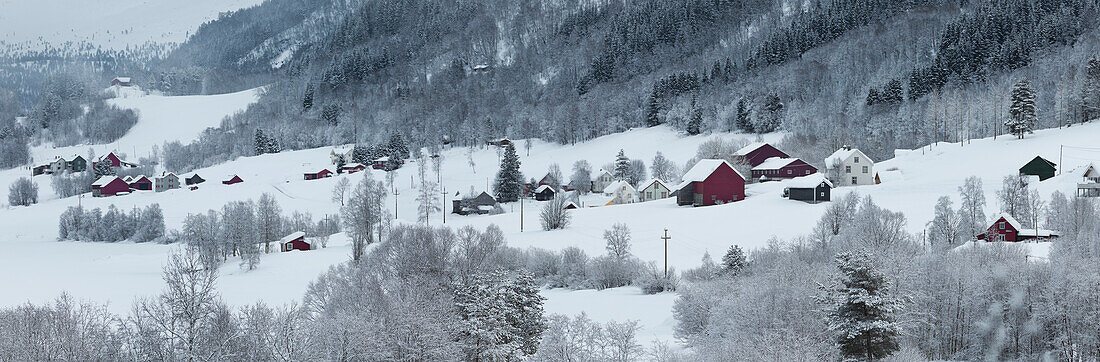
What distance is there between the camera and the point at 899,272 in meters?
28.8

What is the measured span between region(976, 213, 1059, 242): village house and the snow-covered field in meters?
4.54

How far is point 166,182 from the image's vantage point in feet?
344

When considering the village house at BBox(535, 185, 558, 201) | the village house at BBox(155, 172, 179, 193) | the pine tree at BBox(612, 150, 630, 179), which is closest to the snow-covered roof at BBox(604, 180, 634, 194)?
the village house at BBox(535, 185, 558, 201)

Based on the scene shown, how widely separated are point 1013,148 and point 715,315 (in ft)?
186

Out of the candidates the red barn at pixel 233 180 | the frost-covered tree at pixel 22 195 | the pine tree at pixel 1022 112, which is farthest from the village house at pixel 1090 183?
the frost-covered tree at pixel 22 195

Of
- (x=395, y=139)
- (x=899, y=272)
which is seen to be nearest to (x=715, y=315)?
(x=899, y=272)

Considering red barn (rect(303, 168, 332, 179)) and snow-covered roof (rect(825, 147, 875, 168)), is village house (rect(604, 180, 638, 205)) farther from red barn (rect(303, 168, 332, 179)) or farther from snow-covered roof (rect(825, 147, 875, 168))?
red barn (rect(303, 168, 332, 179))

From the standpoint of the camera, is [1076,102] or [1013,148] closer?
[1013,148]

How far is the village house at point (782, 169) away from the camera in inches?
3034

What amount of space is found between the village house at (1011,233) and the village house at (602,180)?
169ft

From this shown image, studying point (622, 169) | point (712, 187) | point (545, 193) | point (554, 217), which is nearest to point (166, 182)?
point (545, 193)

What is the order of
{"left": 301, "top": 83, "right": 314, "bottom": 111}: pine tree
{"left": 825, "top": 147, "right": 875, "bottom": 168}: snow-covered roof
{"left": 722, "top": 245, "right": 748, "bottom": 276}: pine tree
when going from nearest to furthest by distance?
{"left": 722, "top": 245, "right": 748, "bottom": 276}: pine tree → {"left": 825, "top": 147, "right": 875, "bottom": 168}: snow-covered roof → {"left": 301, "top": 83, "right": 314, "bottom": 111}: pine tree

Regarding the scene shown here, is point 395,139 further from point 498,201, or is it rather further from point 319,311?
point 319,311

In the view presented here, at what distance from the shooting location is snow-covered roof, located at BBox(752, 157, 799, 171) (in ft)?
256
